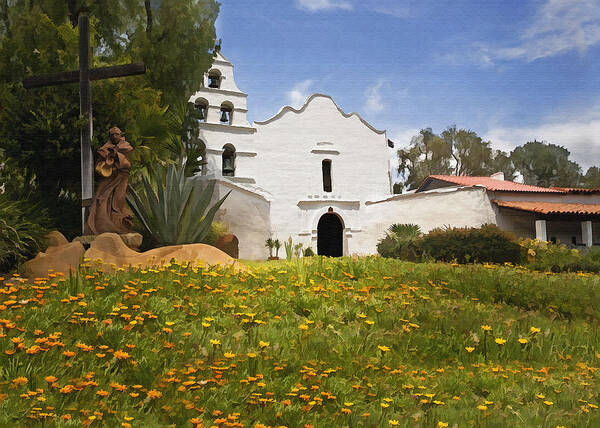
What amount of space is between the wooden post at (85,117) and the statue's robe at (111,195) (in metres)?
0.26

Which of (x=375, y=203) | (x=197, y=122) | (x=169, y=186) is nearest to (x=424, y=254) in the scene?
(x=375, y=203)

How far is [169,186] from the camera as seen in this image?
10.9m

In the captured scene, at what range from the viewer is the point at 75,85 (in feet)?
38.5

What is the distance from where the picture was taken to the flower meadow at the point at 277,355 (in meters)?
3.44

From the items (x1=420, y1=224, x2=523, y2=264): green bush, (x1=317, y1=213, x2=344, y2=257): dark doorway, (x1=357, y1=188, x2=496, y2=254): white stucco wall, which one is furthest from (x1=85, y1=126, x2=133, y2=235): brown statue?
(x1=317, y1=213, x2=344, y2=257): dark doorway

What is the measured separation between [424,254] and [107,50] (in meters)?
13.3

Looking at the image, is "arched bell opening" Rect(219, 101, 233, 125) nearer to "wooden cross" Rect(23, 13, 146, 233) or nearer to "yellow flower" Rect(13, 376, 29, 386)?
"wooden cross" Rect(23, 13, 146, 233)

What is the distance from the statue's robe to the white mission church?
1038cm

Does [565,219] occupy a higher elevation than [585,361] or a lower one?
higher

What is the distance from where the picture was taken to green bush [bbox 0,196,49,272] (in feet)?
27.5

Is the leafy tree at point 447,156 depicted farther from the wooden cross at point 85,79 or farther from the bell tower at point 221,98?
the wooden cross at point 85,79

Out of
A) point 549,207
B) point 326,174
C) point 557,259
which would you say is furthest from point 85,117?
point 549,207

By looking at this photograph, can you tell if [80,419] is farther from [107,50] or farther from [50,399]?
[107,50]

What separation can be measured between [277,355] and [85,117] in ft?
26.3
